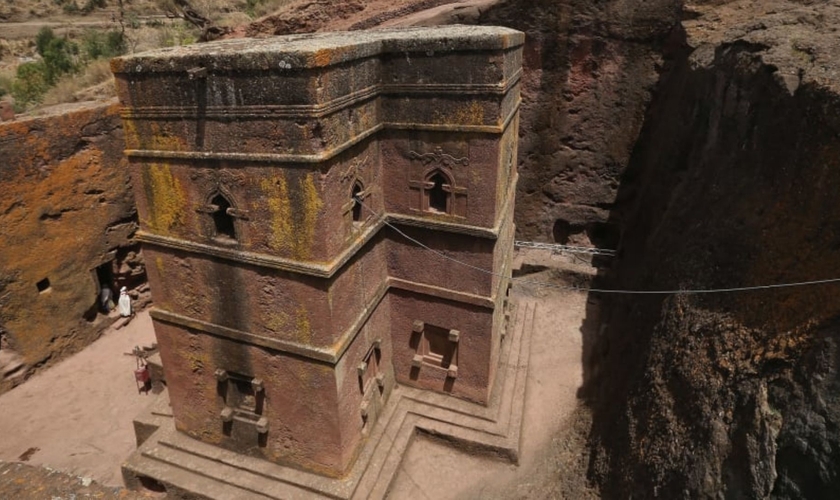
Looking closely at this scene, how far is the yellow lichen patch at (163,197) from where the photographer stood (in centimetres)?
700

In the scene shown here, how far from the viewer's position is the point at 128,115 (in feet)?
22.5

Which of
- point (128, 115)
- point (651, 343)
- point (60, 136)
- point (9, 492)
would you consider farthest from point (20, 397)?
point (651, 343)

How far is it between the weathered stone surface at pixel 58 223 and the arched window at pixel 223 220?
6.90 meters

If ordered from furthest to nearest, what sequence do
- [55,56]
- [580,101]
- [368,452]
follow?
[55,56], [580,101], [368,452]

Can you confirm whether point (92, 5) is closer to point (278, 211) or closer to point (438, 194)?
point (438, 194)

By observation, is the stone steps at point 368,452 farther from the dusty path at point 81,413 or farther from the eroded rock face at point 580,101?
the eroded rock face at point 580,101

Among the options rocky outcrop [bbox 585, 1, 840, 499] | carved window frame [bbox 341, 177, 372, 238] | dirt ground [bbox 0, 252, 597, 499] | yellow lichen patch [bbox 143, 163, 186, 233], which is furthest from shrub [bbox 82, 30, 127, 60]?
rocky outcrop [bbox 585, 1, 840, 499]

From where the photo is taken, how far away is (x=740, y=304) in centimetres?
658

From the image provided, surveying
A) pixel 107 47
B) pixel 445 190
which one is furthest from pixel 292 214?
pixel 107 47

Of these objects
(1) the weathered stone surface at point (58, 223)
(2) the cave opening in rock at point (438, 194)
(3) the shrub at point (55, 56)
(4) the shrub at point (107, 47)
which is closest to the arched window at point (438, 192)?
(2) the cave opening in rock at point (438, 194)

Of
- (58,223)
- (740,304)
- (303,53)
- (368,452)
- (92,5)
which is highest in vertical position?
(92,5)

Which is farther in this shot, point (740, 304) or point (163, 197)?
point (163, 197)

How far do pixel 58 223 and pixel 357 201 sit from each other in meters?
8.51

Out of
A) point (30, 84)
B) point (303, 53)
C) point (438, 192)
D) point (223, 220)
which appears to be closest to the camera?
point (303, 53)
